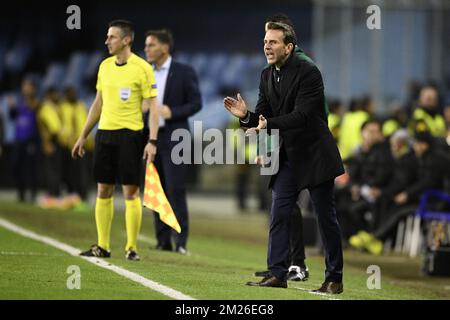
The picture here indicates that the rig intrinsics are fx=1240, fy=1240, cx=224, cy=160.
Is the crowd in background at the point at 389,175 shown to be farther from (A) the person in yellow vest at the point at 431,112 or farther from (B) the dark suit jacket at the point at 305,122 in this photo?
(B) the dark suit jacket at the point at 305,122

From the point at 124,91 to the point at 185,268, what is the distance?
1.75 meters

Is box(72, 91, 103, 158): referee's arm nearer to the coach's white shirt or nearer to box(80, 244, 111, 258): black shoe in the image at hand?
box(80, 244, 111, 258): black shoe

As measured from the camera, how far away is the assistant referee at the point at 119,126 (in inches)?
457

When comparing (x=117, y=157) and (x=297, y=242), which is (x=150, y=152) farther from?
(x=297, y=242)

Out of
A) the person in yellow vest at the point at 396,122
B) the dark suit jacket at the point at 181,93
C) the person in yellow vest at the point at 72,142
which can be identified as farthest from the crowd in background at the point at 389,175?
the person in yellow vest at the point at 72,142

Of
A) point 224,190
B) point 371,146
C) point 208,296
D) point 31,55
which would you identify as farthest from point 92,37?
point 208,296

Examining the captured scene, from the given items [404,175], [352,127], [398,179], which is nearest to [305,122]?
[404,175]

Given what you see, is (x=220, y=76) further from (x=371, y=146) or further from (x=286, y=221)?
(x=286, y=221)

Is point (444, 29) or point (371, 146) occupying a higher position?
point (444, 29)

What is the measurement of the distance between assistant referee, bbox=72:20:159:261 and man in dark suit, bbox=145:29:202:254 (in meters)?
1.89

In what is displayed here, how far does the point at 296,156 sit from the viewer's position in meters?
9.96

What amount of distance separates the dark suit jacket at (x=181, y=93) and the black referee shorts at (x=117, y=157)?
214cm
